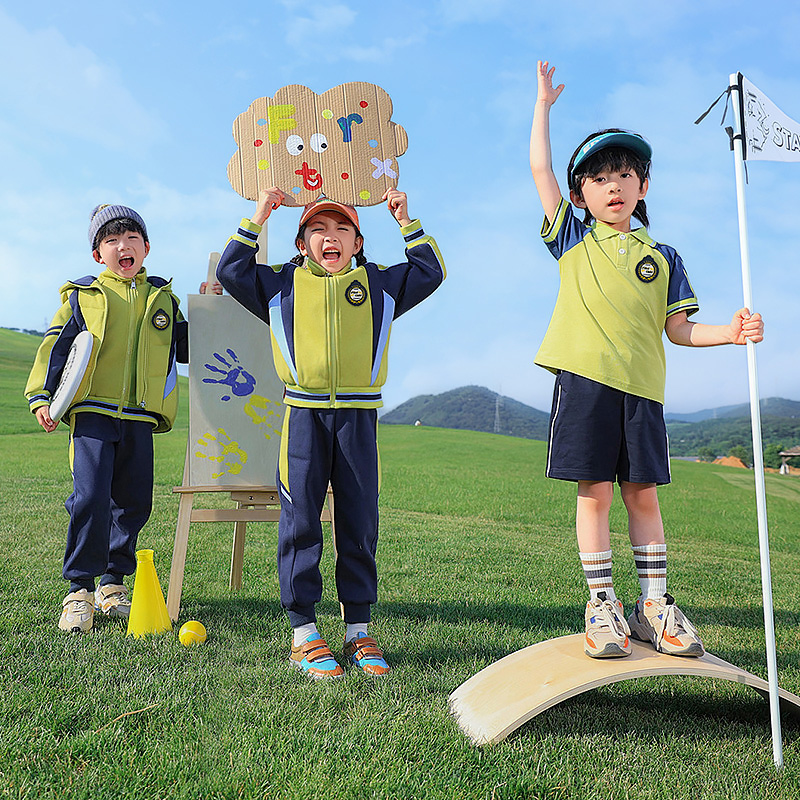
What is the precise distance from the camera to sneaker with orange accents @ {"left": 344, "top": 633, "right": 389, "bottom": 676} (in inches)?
131

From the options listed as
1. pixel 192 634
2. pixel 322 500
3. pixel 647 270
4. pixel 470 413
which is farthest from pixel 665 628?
pixel 470 413

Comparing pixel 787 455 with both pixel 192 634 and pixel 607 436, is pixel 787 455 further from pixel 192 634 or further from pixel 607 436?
pixel 192 634

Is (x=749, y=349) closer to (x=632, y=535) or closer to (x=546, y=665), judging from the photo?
(x=632, y=535)

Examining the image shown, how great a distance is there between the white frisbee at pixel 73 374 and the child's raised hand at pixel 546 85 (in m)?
2.69

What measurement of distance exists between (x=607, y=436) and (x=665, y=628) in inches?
32.0

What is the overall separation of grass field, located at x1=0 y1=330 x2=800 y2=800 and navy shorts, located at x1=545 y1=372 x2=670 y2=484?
1.01m

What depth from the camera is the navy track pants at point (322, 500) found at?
11.5 feet

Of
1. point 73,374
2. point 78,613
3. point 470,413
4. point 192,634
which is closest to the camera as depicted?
point 192,634

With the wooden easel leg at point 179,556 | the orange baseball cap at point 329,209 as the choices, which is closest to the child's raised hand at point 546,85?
the orange baseball cap at point 329,209

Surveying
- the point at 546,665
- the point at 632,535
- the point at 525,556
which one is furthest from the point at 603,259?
the point at 525,556

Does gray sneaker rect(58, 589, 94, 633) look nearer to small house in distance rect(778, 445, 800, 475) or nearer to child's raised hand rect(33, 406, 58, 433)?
child's raised hand rect(33, 406, 58, 433)

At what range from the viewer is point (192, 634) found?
375 cm

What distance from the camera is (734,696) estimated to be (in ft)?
11.1

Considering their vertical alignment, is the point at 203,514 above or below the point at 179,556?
above
